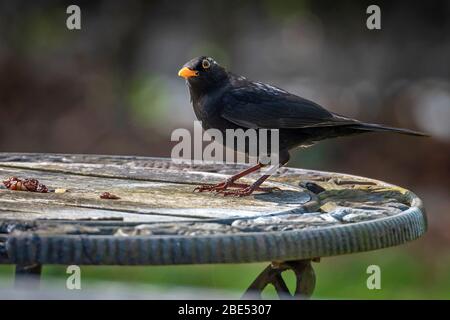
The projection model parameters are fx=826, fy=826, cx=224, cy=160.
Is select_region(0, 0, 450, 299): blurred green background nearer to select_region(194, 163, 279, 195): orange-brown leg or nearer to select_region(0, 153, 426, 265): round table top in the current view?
select_region(194, 163, 279, 195): orange-brown leg

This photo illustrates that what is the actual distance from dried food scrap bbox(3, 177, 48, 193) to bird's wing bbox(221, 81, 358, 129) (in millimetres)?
1306

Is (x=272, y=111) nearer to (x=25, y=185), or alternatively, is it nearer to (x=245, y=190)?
(x=245, y=190)

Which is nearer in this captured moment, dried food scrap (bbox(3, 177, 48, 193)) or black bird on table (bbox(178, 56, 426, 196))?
dried food scrap (bbox(3, 177, 48, 193))

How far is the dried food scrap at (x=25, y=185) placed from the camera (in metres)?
3.72

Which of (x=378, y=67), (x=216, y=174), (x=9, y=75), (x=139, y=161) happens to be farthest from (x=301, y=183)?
(x=378, y=67)

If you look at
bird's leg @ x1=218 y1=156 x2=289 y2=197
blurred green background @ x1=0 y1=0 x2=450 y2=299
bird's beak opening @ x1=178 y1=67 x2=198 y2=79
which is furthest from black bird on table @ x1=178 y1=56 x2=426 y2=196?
blurred green background @ x1=0 y1=0 x2=450 y2=299

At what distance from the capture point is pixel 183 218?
3199 millimetres

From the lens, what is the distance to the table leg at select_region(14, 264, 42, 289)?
2965mm

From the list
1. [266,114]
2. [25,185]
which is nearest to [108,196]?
[25,185]

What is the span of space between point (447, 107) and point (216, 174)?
7382 millimetres

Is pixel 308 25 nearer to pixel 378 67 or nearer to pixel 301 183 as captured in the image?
pixel 378 67

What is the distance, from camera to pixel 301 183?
4.39 meters

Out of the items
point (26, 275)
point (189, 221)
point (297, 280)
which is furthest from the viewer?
point (297, 280)

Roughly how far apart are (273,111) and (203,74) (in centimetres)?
57
